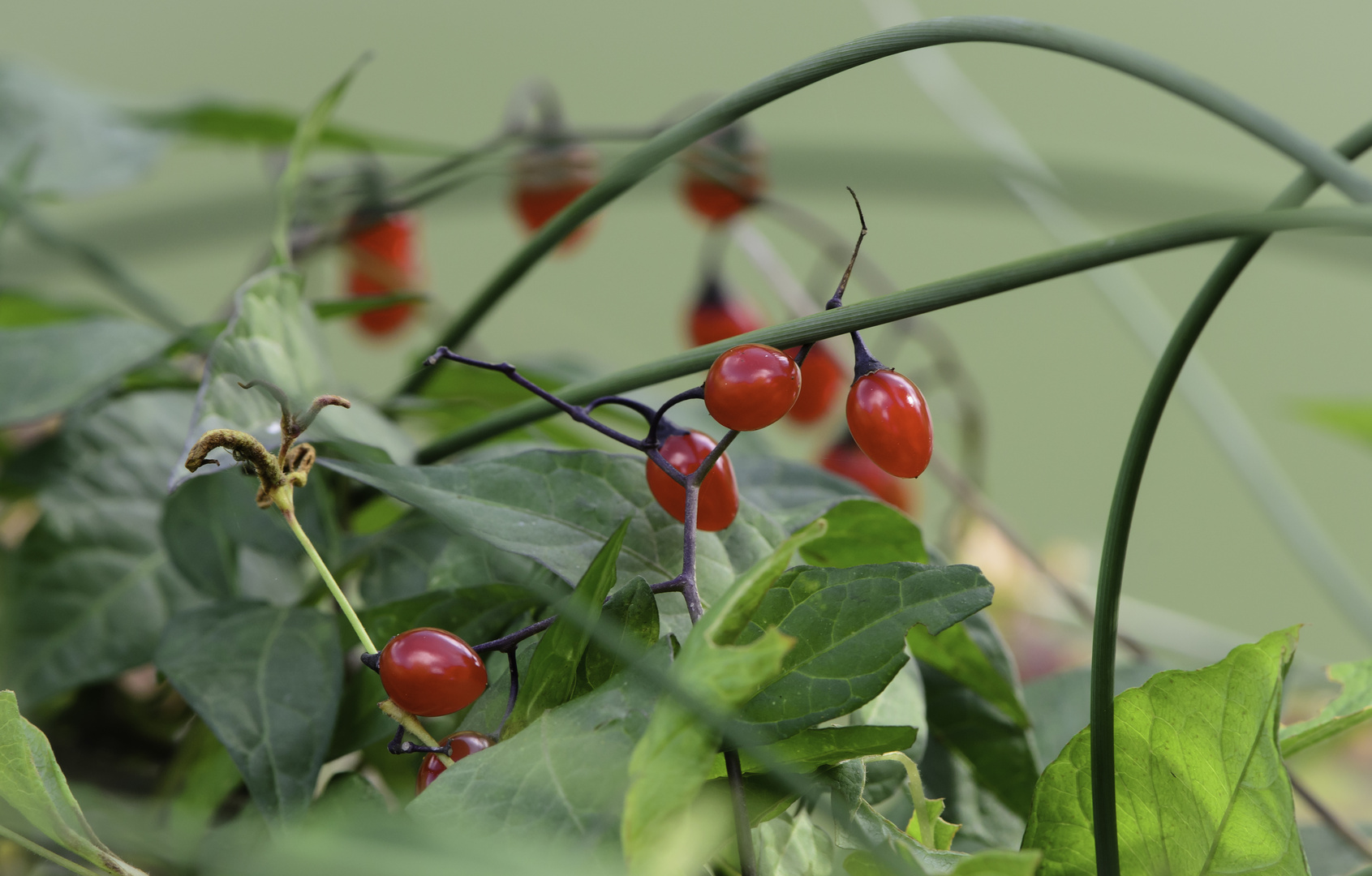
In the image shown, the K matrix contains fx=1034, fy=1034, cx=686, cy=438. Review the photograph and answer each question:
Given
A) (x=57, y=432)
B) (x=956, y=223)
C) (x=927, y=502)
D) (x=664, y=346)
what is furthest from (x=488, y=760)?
(x=956, y=223)

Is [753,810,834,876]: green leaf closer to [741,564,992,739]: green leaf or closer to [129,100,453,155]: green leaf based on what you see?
[741,564,992,739]: green leaf

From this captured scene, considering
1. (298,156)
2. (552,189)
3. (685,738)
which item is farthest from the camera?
(552,189)

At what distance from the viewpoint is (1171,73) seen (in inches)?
3.1

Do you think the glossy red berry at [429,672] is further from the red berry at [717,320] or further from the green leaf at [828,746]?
the red berry at [717,320]

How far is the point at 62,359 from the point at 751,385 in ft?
0.44

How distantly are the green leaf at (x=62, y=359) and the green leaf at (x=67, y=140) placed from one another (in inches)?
2.9

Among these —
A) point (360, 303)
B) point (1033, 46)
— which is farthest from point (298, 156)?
point (1033, 46)

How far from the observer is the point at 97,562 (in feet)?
0.53

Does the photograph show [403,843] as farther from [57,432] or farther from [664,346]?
[664,346]

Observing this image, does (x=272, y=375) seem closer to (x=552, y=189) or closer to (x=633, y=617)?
(x=633, y=617)

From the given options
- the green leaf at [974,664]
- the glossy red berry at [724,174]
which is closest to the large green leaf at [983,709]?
the green leaf at [974,664]

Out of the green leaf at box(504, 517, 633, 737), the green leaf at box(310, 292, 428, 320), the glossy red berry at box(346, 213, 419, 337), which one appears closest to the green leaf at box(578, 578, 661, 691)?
the green leaf at box(504, 517, 633, 737)

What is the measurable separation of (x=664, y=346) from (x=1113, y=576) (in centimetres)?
69

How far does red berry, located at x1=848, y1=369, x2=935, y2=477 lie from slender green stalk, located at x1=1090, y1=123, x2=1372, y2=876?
0.06ft
